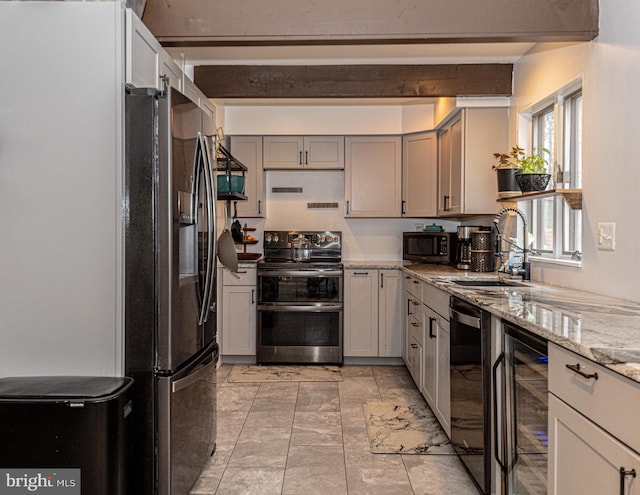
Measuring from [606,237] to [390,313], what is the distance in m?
2.51

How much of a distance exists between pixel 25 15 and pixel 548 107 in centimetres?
293

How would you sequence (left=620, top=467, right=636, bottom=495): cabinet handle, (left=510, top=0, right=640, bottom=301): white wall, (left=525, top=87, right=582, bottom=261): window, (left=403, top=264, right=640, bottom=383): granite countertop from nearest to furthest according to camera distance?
(left=620, top=467, right=636, bottom=495): cabinet handle
(left=403, top=264, right=640, bottom=383): granite countertop
(left=510, top=0, right=640, bottom=301): white wall
(left=525, top=87, right=582, bottom=261): window

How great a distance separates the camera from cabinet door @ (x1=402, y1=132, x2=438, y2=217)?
4.77m

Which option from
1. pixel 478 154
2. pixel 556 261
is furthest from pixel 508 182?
pixel 478 154

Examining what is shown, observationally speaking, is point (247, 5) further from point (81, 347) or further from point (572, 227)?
point (572, 227)

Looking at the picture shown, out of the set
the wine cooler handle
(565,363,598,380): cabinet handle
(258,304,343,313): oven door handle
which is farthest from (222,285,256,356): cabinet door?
(565,363,598,380): cabinet handle

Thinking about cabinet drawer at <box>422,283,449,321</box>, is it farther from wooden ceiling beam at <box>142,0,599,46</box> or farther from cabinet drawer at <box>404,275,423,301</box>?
wooden ceiling beam at <box>142,0,599,46</box>

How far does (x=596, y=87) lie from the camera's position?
2.56 meters

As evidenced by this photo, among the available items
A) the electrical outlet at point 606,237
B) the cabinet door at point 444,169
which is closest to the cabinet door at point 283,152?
the cabinet door at point 444,169

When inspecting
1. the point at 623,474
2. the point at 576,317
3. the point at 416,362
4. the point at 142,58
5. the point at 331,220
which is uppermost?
the point at 142,58

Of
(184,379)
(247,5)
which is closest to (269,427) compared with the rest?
(184,379)

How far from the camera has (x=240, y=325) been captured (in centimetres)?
476

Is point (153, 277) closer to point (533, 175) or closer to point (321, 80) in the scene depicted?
point (533, 175)

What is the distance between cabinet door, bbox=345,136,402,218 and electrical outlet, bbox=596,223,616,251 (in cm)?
259
